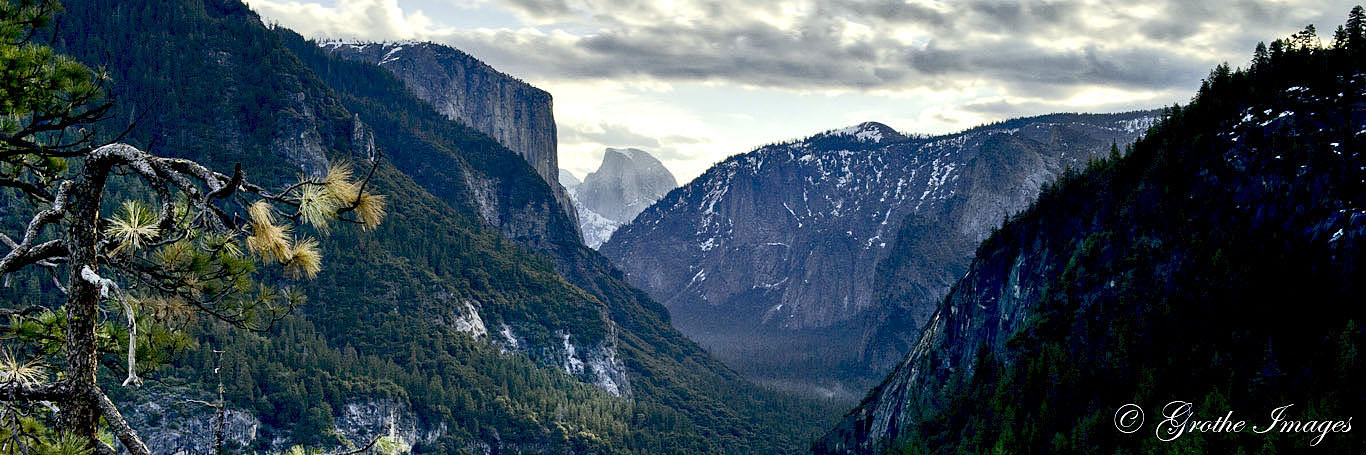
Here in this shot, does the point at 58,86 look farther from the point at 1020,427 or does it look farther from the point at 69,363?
the point at 1020,427

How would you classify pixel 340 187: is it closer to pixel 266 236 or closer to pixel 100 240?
pixel 266 236

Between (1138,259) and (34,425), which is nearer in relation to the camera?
(34,425)

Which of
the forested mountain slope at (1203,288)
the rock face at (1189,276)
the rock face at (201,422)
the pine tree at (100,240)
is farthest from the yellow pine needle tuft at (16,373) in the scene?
the rock face at (201,422)

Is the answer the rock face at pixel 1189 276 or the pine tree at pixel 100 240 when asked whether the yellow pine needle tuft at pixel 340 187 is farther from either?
the rock face at pixel 1189 276

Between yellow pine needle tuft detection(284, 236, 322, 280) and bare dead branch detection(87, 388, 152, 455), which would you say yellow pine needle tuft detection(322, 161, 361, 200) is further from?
bare dead branch detection(87, 388, 152, 455)

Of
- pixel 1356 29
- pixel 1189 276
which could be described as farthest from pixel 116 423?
pixel 1356 29

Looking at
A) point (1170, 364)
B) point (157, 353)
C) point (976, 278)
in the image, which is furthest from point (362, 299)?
point (157, 353)
